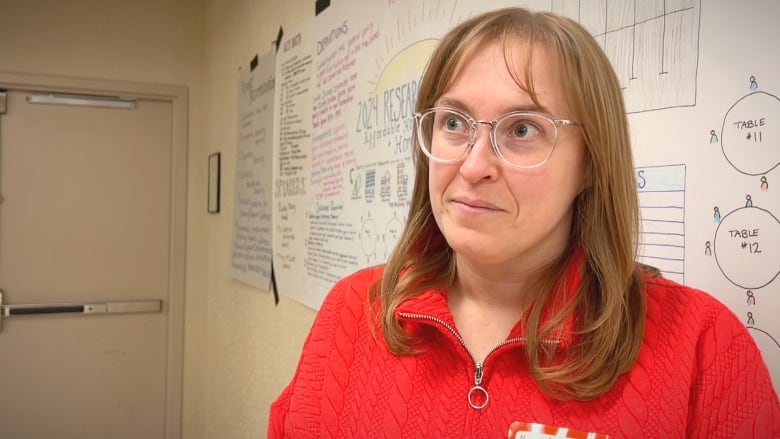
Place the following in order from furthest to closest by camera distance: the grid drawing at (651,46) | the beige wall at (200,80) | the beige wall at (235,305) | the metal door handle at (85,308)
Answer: the metal door handle at (85,308) → the beige wall at (200,80) → the beige wall at (235,305) → the grid drawing at (651,46)

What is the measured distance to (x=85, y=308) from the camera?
9.72 feet

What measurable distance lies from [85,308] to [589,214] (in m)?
2.95

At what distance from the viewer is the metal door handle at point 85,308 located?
112 inches

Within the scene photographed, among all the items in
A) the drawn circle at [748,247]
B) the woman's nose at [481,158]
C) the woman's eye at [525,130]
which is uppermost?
the woman's eye at [525,130]

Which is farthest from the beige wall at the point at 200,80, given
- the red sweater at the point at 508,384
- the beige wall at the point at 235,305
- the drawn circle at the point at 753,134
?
the drawn circle at the point at 753,134

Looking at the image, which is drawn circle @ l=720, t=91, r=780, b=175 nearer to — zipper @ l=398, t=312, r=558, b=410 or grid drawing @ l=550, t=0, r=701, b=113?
grid drawing @ l=550, t=0, r=701, b=113

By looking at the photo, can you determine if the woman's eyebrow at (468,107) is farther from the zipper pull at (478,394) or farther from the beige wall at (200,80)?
the beige wall at (200,80)

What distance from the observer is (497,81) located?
65 cm

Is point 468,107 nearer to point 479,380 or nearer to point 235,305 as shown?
point 479,380

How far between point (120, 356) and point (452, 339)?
2.86 meters

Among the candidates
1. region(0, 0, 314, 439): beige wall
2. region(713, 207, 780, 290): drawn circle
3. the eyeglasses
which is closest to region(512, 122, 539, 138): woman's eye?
the eyeglasses

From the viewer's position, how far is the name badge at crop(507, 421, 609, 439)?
0.63 meters

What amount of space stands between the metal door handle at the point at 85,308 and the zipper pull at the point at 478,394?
9.17ft

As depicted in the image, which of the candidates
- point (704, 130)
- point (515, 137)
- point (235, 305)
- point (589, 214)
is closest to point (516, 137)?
point (515, 137)
